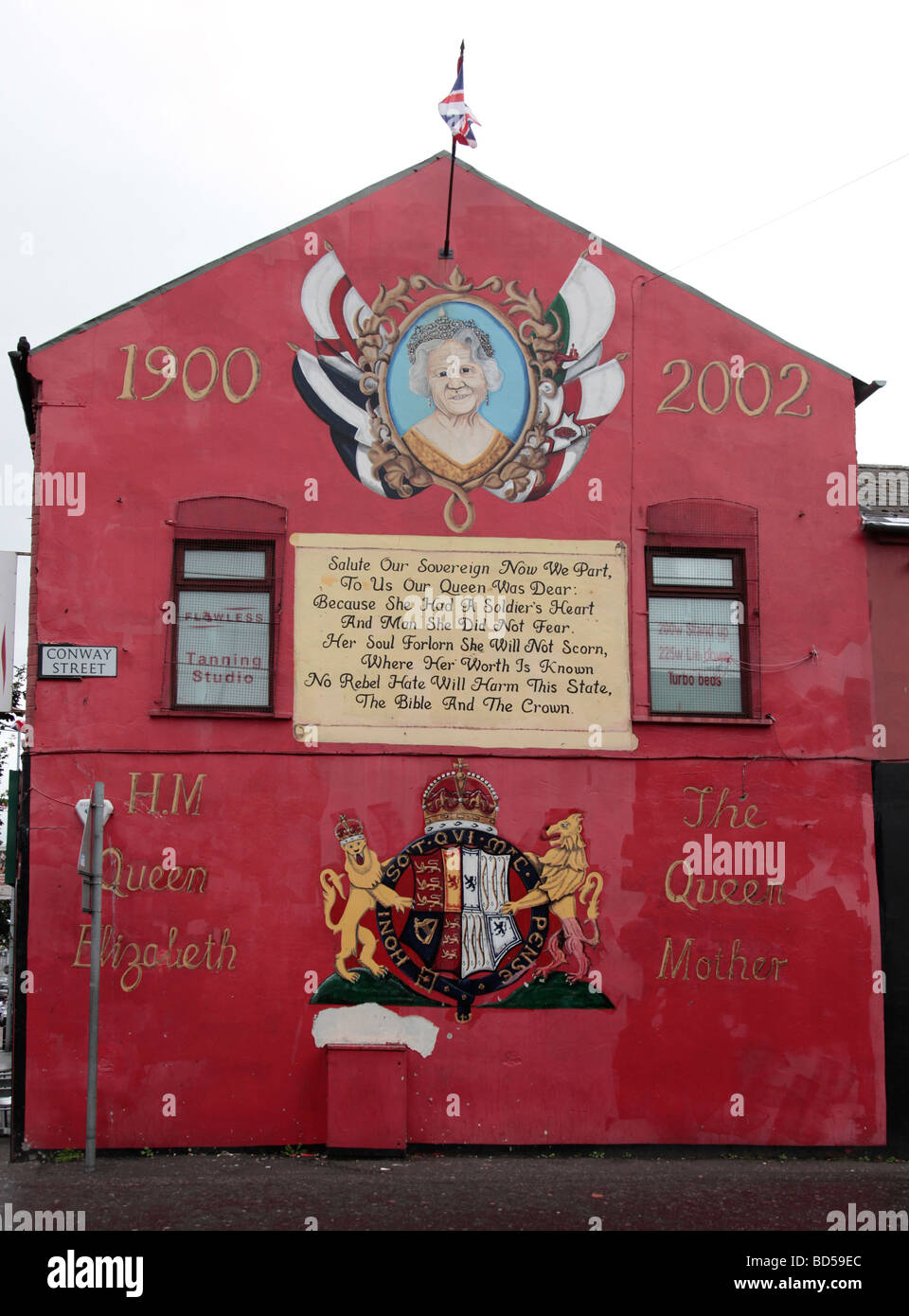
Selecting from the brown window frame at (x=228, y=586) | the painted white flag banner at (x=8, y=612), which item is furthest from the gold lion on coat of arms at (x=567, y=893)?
the painted white flag banner at (x=8, y=612)

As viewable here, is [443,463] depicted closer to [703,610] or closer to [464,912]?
[703,610]

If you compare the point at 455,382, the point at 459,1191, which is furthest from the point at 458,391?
the point at 459,1191

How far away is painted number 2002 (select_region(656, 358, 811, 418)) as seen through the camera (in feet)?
45.4

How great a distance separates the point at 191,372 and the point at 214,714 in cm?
323

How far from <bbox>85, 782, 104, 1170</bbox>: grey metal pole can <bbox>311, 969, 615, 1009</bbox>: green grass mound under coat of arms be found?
1.88 metres

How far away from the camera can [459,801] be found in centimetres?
1299

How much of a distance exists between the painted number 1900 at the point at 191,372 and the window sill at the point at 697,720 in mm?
4770

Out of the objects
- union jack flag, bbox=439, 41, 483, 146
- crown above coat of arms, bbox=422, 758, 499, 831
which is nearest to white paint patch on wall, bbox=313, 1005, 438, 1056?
crown above coat of arms, bbox=422, 758, 499, 831

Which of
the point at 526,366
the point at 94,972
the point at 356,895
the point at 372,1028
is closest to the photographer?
the point at 94,972

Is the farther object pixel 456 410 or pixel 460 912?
pixel 456 410

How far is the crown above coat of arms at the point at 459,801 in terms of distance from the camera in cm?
1296

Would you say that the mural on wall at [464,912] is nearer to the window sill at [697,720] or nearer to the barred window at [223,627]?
the window sill at [697,720]

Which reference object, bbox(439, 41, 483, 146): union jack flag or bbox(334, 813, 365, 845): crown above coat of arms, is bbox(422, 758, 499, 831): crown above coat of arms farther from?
bbox(439, 41, 483, 146): union jack flag
